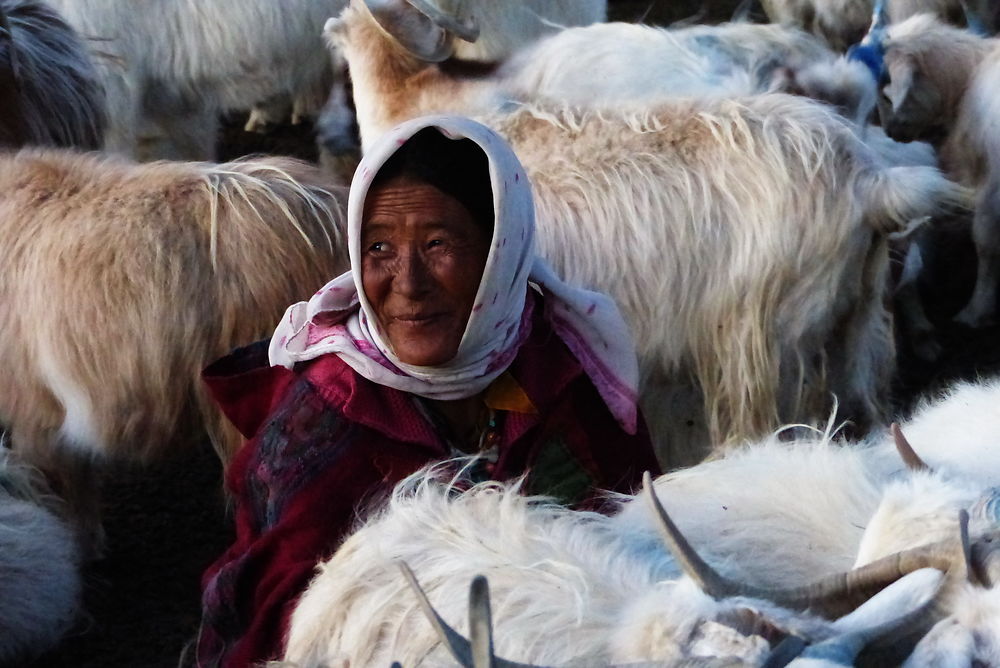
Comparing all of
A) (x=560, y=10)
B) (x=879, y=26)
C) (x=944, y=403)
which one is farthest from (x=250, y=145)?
(x=944, y=403)

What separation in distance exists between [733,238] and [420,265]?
4.62 ft

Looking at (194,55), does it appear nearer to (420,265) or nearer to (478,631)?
(420,265)

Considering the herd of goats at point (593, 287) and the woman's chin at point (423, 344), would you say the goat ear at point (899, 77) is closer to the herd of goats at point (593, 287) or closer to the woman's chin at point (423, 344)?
the herd of goats at point (593, 287)

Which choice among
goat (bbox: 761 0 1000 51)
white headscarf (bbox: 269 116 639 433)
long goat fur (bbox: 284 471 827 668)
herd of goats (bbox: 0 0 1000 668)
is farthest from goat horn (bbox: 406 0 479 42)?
goat (bbox: 761 0 1000 51)

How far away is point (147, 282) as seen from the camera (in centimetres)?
284

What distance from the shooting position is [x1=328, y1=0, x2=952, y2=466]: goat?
3.08 metres

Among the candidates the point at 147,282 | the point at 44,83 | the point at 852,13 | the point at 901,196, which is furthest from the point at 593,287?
the point at 852,13

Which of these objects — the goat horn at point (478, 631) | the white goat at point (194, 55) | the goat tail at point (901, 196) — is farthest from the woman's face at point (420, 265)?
the white goat at point (194, 55)

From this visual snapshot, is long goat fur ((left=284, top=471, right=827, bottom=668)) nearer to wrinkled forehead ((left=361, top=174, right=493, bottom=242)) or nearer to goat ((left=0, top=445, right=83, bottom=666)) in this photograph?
wrinkled forehead ((left=361, top=174, right=493, bottom=242))

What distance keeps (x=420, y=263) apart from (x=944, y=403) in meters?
1.19

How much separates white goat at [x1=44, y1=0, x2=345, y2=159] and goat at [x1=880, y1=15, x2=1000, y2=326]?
256 centimetres

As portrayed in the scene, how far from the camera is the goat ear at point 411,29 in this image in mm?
4215

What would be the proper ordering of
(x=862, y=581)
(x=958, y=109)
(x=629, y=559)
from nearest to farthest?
(x=862, y=581) < (x=629, y=559) < (x=958, y=109)

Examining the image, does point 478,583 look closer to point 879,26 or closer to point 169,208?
point 169,208
